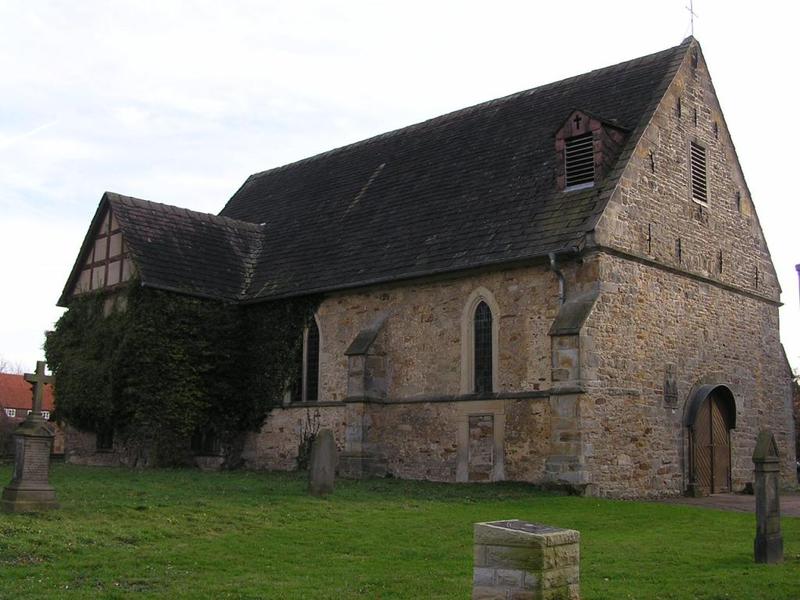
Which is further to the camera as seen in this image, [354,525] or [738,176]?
[738,176]

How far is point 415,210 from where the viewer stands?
989 inches

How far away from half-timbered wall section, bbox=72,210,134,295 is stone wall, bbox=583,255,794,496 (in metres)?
14.2

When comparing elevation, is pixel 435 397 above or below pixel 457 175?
below

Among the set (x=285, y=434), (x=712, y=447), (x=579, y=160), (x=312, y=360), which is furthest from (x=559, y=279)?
(x=285, y=434)

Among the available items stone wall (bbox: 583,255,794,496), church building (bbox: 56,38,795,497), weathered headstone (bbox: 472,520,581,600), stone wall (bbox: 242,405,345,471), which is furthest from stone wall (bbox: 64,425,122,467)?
weathered headstone (bbox: 472,520,581,600)

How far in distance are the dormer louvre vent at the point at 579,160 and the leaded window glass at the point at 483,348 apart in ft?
11.9

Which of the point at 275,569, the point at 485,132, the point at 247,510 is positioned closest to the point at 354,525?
the point at 247,510

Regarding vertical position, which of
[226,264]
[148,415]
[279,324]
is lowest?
[148,415]

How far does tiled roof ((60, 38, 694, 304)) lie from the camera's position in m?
21.8

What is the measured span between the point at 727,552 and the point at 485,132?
16.3m

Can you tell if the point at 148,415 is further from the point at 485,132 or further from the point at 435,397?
the point at 485,132

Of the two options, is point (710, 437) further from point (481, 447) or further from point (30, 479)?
point (30, 479)

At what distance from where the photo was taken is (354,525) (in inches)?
565

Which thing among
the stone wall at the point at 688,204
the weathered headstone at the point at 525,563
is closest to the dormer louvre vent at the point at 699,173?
the stone wall at the point at 688,204
